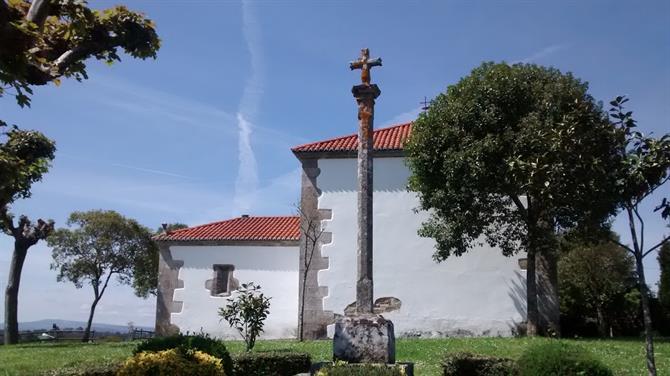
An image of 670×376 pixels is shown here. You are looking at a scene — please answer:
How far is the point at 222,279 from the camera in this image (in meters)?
21.5

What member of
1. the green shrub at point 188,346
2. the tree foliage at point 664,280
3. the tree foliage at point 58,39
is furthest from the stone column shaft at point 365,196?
the tree foliage at point 664,280

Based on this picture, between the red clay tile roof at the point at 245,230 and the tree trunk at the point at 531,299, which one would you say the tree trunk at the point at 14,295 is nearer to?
the red clay tile roof at the point at 245,230

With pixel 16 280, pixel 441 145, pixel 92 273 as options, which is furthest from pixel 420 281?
pixel 92 273

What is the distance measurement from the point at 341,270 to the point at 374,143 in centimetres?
450

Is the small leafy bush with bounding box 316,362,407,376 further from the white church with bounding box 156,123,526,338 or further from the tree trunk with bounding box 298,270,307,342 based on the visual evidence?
the tree trunk with bounding box 298,270,307,342

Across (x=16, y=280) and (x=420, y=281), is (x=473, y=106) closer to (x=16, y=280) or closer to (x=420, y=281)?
(x=420, y=281)

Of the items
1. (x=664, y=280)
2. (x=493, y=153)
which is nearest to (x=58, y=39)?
(x=493, y=153)

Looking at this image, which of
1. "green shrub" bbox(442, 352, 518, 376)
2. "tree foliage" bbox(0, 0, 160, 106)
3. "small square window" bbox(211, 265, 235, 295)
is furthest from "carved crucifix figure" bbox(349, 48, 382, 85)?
"small square window" bbox(211, 265, 235, 295)

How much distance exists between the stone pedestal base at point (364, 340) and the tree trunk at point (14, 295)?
1826 centimetres

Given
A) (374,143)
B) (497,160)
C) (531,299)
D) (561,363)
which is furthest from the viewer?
(374,143)

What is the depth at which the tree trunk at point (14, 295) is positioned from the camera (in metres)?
23.1

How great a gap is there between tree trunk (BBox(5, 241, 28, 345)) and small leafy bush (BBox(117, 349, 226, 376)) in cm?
1803

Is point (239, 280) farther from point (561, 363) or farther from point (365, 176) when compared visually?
point (561, 363)

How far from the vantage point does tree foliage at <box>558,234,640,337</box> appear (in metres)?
26.4
